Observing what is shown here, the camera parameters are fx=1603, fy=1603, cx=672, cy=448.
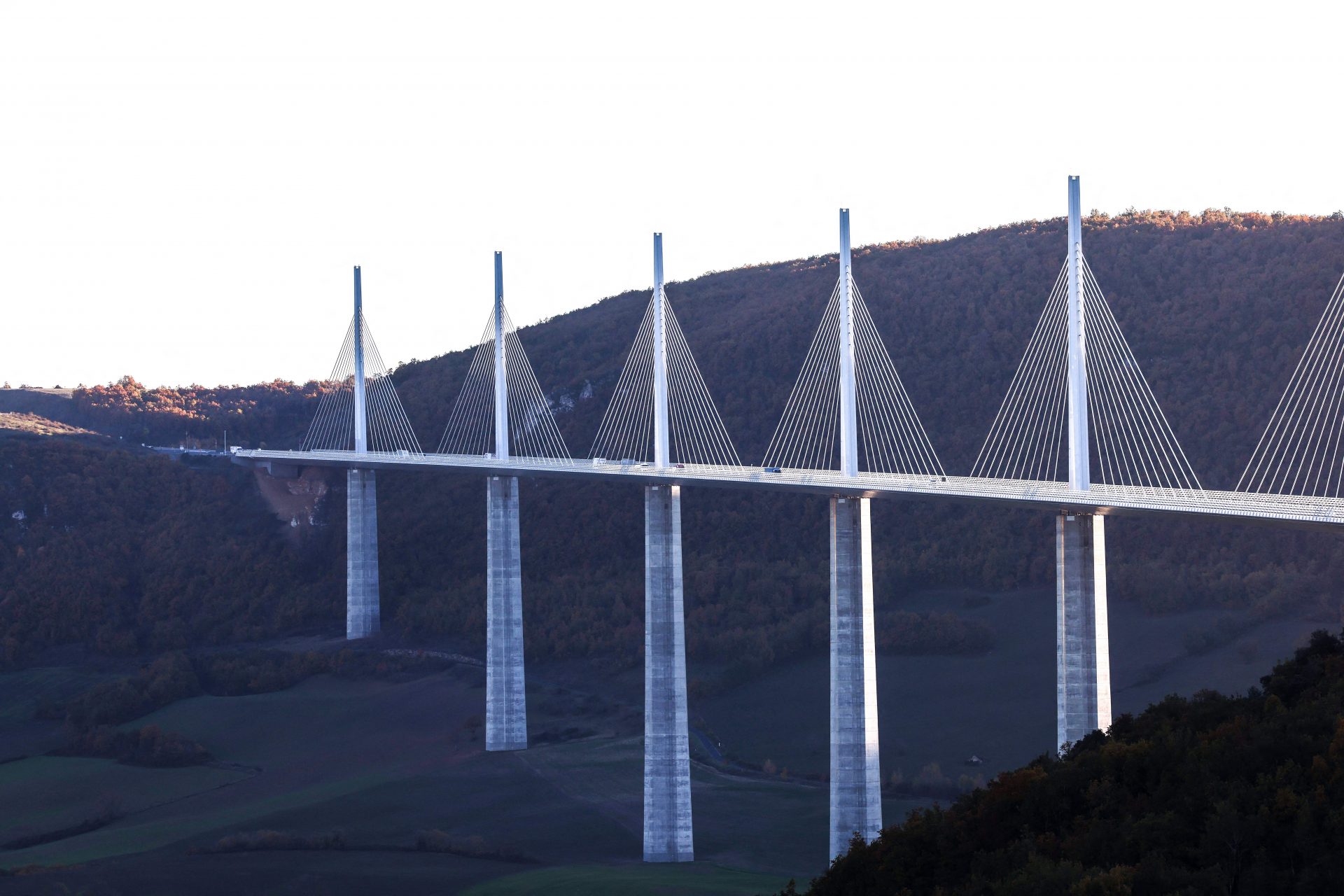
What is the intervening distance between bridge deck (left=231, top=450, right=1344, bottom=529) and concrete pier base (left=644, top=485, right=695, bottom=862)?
1548 millimetres

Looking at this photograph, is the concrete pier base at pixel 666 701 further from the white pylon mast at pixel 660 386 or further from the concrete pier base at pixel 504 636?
the concrete pier base at pixel 504 636

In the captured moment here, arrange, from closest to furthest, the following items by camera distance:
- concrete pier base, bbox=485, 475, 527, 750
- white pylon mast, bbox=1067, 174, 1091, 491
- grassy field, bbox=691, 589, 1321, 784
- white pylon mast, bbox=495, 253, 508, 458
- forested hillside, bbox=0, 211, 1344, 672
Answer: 1. white pylon mast, bbox=1067, 174, 1091, 491
2. grassy field, bbox=691, 589, 1321, 784
3. concrete pier base, bbox=485, 475, 527, 750
4. white pylon mast, bbox=495, 253, 508, 458
5. forested hillside, bbox=0, 211, 1344, 672

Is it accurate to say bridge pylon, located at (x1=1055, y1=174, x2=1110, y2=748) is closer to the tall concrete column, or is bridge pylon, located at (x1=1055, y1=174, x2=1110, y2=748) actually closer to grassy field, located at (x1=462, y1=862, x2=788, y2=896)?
grassy field, located at (x1=462, y1=862, x2=788, y2=896)

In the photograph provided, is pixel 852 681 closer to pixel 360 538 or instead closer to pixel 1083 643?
pixel 1083 643

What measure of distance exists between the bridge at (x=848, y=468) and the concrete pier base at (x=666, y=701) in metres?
0.05

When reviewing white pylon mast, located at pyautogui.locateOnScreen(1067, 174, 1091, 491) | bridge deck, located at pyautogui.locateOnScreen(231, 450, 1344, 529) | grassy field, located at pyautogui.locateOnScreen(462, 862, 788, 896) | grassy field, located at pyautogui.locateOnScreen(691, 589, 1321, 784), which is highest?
white pylon mast, located at pyautogui.locateOnScreen(1067, 174, 1091, 491)

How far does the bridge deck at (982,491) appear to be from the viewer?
26.0m

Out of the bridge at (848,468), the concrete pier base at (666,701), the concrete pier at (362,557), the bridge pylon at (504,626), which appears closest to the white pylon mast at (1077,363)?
the bridge at (848,468)

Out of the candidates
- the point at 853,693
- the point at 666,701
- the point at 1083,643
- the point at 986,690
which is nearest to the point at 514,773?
the point at 666,701

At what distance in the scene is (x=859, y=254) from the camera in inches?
3780

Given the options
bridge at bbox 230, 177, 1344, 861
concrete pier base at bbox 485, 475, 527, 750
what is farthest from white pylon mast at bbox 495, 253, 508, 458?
concrete pier base at bbox 485, 475, 527, 750

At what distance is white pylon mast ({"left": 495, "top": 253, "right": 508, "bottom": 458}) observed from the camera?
55375 mm

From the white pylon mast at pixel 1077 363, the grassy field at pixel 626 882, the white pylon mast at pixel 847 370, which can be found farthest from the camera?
the grassy field at pixel 626 882

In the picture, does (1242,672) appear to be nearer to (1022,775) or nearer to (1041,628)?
(1041,628)
